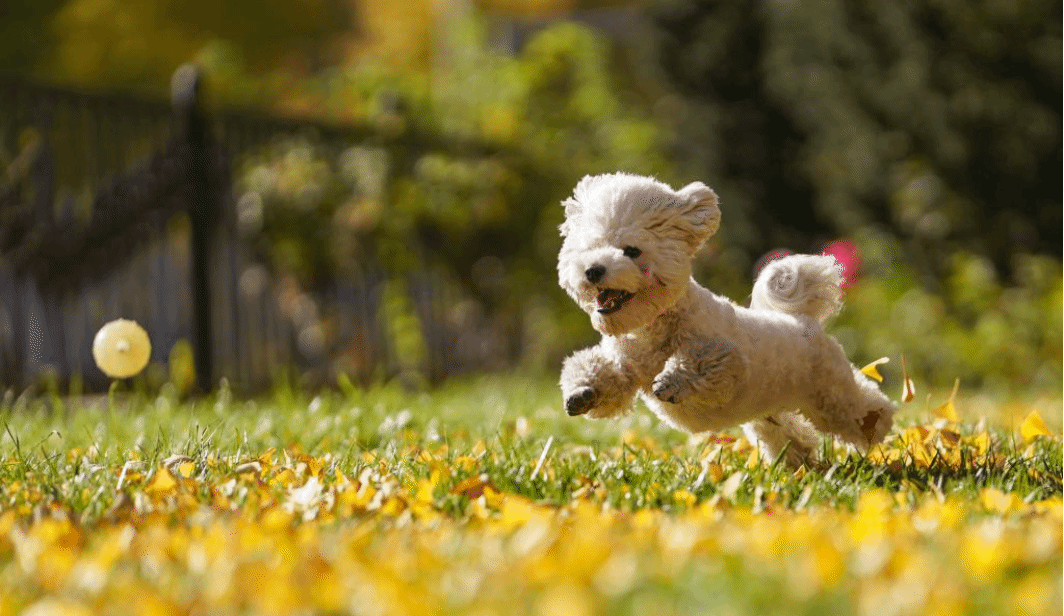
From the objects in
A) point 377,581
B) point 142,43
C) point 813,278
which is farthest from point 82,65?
point 377,581

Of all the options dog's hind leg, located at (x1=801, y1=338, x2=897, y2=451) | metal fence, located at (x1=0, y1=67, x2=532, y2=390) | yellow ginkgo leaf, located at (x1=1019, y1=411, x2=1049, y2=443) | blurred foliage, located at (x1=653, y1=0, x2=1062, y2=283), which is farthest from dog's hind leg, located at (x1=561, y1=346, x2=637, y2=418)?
blurred foliage, located at (x1=653, y1=0, x2=1062, y2=283)

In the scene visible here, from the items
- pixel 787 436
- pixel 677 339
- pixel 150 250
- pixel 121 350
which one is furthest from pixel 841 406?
pixel 150 250

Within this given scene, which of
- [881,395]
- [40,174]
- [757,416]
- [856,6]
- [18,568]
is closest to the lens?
[18,568]

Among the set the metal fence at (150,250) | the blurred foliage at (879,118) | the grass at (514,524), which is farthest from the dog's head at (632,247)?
the blurred foliage at (879,118)

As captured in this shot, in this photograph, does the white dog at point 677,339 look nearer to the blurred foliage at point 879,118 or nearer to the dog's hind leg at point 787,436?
the dog's hind leg at point 787,436

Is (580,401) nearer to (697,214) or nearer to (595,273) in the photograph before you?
(595,273)

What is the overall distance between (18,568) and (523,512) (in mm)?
893

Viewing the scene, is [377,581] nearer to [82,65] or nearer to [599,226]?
[599,226]

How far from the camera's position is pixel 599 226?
2783 millimetres

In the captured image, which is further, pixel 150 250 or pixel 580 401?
pixel 150 250

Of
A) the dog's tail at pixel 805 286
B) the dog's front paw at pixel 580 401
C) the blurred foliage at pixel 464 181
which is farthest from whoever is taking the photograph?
the blurred foliage at pixel 464 181

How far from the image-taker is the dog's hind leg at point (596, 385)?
278cm

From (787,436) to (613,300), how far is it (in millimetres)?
866

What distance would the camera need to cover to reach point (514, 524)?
2.29 meters
